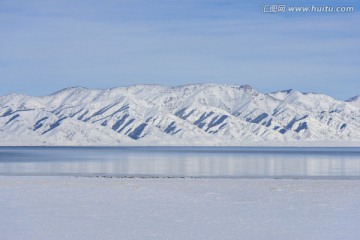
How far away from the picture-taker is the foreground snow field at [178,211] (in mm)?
24812

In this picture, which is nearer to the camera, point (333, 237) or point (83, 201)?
point (333, 237)

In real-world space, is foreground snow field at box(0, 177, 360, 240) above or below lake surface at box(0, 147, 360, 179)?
above

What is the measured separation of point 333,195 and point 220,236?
16.6 metres

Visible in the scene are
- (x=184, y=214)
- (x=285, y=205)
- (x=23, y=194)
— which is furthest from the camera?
(x=23, y=194)

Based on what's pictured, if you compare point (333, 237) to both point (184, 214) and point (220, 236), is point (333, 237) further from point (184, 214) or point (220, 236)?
point (184, 214)

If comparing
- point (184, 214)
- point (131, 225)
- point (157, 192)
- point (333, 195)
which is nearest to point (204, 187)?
point (157, 192)

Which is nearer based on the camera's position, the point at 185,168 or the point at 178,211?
the point at 178,211

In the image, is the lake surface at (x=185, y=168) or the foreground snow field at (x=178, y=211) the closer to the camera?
the foreground snow field at (x=178, y=211)

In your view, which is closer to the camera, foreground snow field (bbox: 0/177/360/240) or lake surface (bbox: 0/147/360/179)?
foreground snow field (bbox: 0/177/360/240)

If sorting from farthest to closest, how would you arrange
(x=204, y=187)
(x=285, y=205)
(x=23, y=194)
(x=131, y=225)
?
(x=204, y=187) < (x=23, y=194) < (x=285, y=205) < (x=131, y=225)

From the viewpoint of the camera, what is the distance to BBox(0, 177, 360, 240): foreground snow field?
81.4 feet

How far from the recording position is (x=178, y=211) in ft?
102

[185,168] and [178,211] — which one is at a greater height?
[178,211]

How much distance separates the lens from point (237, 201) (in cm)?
3566
